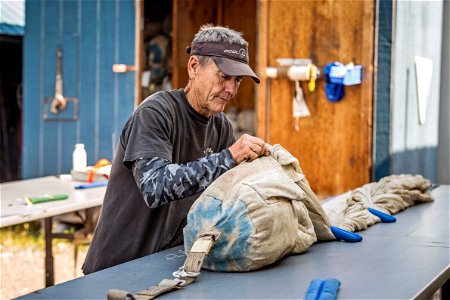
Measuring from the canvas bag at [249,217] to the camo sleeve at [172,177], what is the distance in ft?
0.41

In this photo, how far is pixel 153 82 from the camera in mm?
9875

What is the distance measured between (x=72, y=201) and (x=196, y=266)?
7.79ft

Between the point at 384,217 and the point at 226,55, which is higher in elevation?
the point at 226,55

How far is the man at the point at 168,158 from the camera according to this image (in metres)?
2.79

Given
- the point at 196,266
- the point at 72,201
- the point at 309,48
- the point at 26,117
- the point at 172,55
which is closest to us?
the point at 196,266

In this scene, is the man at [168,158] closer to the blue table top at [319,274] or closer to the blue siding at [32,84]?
the blue table top at [319,274]

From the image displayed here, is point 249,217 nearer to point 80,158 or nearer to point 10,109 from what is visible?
point 80,158

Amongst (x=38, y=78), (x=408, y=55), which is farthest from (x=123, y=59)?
(x=408, y=55)

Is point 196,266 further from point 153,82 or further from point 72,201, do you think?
point 153,82

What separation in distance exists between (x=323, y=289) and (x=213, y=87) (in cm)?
116

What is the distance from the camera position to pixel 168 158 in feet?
9.37

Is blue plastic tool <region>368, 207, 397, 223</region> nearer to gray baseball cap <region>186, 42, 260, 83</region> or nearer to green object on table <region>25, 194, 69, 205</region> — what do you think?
gray baseball cap <region>186, 42, 260, 83</region>

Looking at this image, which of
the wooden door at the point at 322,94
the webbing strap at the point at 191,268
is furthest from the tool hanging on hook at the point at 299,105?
the webbing strap at the point at 191,268

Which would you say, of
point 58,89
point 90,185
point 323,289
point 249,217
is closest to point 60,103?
point 58,89
